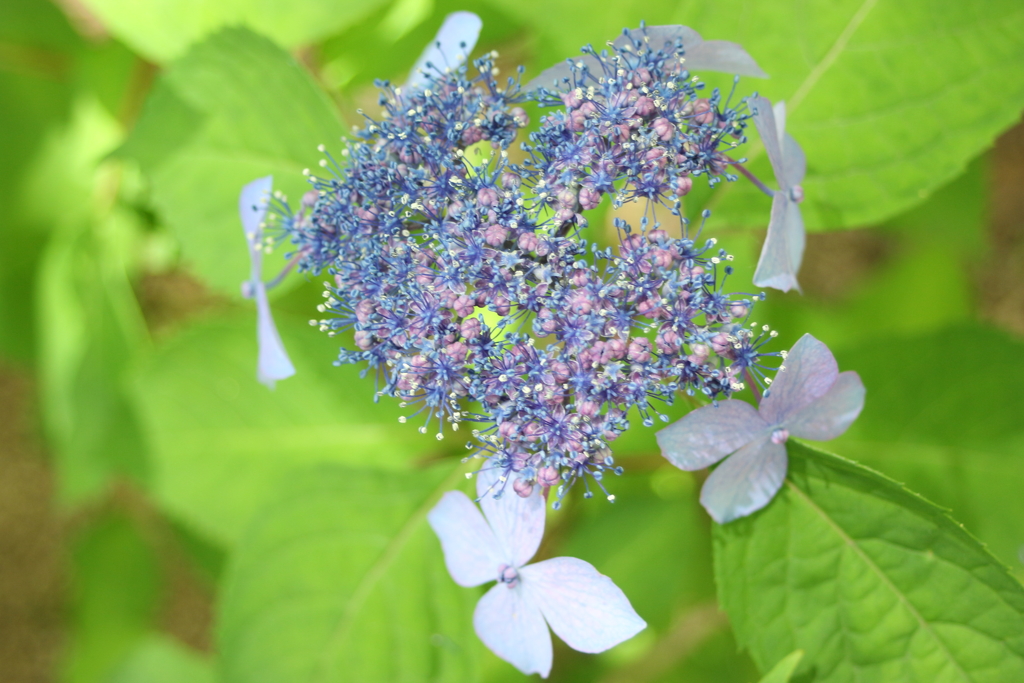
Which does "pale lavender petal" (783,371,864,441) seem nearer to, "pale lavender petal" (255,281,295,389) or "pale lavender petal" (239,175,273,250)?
"pale lavender petal" (255,281,295,389)

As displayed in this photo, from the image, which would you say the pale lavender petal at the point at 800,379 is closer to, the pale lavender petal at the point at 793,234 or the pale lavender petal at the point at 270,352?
the pale lavender petal at the point at 793,234

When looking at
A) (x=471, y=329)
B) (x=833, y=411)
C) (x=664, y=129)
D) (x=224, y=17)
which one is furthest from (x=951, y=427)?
(x=224, y=17)

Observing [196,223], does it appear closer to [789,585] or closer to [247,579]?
[247,579]

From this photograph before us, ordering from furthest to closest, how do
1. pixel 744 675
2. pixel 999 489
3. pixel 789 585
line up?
pixel 744 675 → pixel 999 489 → pixel 789 585

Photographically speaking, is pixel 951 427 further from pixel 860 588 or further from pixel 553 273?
pixel 553 273

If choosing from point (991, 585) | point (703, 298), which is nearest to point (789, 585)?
point (991, 585)

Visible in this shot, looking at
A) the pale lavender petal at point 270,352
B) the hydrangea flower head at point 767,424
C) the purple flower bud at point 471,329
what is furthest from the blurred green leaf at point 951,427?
the pale lavender petal at point 270,352

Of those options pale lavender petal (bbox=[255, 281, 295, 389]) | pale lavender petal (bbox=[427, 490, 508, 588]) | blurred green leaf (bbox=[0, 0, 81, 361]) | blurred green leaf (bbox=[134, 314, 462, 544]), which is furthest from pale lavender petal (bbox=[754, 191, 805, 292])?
blurred green leaf (bbox=[0, 0, 81, 361])
